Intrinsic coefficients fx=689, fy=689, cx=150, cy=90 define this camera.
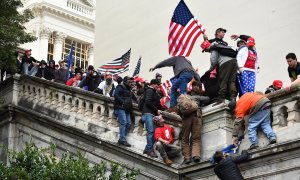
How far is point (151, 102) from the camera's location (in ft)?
50.6

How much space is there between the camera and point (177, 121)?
15.2m

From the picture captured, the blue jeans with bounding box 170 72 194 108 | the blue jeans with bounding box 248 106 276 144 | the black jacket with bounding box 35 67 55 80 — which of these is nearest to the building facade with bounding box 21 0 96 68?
the black jacket with bounding box 35 67 55 80

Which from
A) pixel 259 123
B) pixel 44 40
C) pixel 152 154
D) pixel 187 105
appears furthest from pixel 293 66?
pixel 44 40

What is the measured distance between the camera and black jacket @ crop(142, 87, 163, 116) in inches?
604

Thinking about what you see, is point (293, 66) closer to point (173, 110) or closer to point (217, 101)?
point (217, 101)

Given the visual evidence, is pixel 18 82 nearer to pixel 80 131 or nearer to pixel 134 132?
pixel 80 131

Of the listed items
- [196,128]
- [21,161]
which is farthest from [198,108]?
[21,161]

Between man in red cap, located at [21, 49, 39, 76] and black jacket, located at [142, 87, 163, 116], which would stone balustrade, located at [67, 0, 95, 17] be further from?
black jacket, located at [142, 87, 163, 116]

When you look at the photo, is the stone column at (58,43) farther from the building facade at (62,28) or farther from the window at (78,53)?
the window at (78,53)

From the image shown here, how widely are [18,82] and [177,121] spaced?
22.2ft

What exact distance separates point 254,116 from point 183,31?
501cm

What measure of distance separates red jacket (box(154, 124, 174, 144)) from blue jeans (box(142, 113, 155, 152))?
0.10 meters

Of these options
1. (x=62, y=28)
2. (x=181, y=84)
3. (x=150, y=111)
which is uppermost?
(x=62, y=28)

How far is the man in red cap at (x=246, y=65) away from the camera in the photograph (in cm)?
1523
